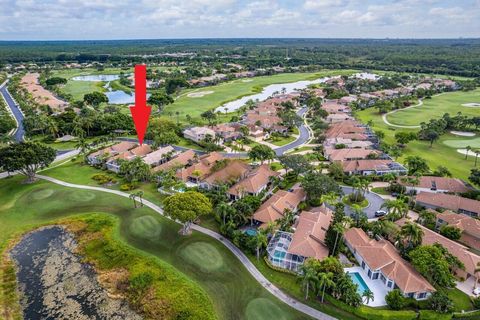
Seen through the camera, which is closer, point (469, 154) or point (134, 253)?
point (134, 253)

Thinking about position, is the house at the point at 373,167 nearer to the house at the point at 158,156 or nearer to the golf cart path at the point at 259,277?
the golf cart path at the point at 259,277

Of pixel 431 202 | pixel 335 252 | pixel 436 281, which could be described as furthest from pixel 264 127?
pixel 436 281

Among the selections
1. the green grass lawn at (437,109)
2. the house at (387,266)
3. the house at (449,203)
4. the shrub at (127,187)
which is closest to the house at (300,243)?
the house at (387,266)

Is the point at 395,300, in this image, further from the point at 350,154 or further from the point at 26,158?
the point at 26,158

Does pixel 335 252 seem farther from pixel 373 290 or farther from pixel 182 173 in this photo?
pixel 182 173

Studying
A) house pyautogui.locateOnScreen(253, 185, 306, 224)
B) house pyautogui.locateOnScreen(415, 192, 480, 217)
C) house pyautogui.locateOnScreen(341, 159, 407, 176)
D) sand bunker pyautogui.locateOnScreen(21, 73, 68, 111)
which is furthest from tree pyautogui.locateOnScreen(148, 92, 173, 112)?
house pyautogui.locateOnScreen(415, 192, 480, 217)

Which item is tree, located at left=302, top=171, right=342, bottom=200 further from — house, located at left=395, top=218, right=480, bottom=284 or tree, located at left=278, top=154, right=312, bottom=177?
house, located at left=395, top=218, right=480, bottom=284
